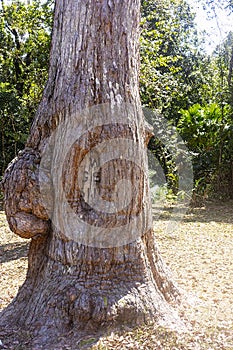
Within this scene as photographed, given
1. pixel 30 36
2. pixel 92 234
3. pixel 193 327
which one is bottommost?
pixel 193 327

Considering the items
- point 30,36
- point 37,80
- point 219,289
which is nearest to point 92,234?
point 219,289

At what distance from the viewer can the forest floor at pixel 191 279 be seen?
2967 millimetres

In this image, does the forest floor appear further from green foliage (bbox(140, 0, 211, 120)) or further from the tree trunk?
green foliage (bbox(140, 0, 211, 120))

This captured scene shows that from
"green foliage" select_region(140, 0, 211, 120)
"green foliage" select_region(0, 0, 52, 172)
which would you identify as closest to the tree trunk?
"green foliage" select_region(140, 0, 211, 120)

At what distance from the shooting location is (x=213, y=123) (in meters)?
11.0

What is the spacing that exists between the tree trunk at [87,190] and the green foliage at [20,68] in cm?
697

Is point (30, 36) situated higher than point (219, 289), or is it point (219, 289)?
point (30, 36)

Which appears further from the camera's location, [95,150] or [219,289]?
[219,289]

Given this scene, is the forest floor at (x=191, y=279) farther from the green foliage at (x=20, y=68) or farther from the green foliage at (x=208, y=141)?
the green foliage at (x=20, y=68)

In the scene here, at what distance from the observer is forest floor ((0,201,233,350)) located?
2967 millimetres

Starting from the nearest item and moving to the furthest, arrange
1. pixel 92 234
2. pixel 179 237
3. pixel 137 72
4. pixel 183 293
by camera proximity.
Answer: pixel 92 234
pixel 137 72
pixel 183 293
pixel 179 237

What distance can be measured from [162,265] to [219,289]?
3.08 feet

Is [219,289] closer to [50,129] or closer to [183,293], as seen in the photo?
[183,293]

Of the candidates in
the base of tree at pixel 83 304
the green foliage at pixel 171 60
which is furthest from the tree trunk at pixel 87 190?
the green foliage at pixel 171 60
